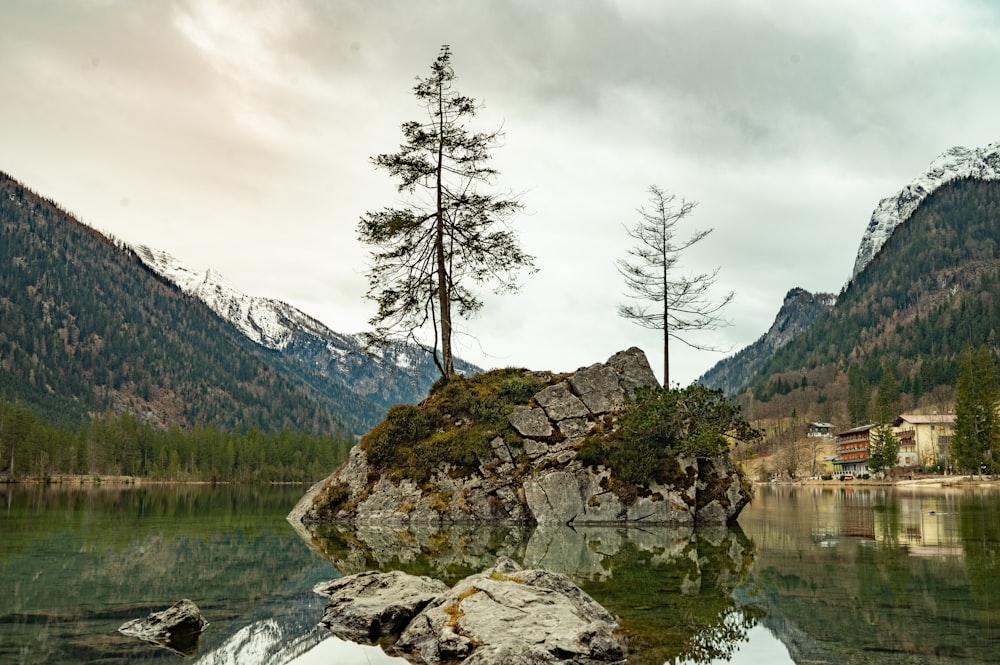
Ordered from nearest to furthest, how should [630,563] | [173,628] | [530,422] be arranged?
[173,628] < [630,563] < [530,422]

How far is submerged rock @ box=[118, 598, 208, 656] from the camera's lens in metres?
10.5

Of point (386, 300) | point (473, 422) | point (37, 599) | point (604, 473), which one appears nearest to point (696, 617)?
point (37, 599)

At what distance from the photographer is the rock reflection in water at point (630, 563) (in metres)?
10.9

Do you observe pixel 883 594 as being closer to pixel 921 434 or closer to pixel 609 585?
pixel 609 585

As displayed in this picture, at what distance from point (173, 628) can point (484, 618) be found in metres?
4.81

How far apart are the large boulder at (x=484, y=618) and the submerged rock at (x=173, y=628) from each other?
2.10 m

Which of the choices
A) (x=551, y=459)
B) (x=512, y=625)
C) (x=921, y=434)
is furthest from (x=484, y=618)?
(x=921, y=434)

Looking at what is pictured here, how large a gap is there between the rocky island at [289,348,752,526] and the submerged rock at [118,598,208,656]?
21832 mm

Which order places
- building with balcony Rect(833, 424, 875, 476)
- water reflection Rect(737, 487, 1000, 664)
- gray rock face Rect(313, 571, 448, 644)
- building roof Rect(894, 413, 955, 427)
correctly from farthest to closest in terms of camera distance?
building with balcony Rect(833, 424, 875, 476), building roof Rect(894, 413, 955, 427), gray rock face Rect(313, 571, 448, 644), water reflection Rect(737, 487, 1000, 664)

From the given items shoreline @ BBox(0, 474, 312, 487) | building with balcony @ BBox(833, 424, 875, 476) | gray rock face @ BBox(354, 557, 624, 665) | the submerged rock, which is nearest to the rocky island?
gray rock face @ BBox(354, 557, 624, 665)

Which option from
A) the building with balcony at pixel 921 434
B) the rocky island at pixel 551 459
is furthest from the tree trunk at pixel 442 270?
the building with balcony at pixel 921 434

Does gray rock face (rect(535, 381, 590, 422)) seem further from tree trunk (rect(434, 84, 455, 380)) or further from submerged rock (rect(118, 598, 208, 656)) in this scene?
submerged rock (rect(118, 598, 208, 656))

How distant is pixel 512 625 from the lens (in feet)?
34.0

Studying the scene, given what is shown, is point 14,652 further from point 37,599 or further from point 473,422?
point 473,422
